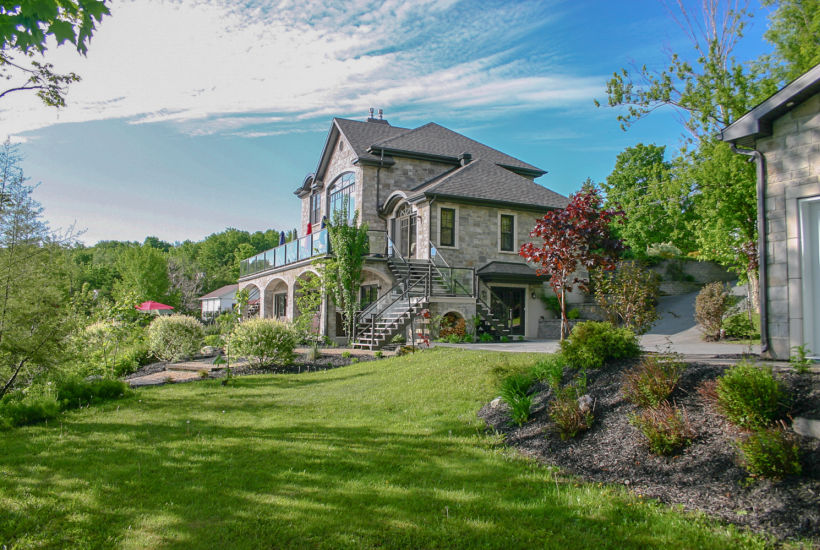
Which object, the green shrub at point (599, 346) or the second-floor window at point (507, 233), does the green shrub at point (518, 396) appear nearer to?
the green shrub at point (599, 346)

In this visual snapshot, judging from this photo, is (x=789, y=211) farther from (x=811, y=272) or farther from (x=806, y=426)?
(x=806, y=426)

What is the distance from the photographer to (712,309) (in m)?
15.8

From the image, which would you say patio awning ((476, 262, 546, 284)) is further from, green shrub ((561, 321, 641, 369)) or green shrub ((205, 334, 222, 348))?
green shrub ((561, 321, 641, 369))

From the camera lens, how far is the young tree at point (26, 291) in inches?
303

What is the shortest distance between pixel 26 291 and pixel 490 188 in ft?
58.9

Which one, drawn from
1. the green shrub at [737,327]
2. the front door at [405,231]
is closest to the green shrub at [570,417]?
the green shrub at [737,327]

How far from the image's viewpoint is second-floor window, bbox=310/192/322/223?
30.1 metres

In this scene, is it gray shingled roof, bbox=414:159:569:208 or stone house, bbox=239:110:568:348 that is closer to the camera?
stone house, bbox=239:110:568:348

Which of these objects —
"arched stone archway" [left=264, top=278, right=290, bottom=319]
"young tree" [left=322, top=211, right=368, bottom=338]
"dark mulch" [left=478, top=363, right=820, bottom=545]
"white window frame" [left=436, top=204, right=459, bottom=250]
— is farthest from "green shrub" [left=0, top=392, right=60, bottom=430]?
"arched stone archway" [left=264, top=278, right=290, bottom=319]

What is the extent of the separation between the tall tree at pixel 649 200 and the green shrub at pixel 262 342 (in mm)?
9101

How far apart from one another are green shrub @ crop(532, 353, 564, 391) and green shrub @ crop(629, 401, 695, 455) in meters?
1.80

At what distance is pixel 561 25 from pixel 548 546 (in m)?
12.8

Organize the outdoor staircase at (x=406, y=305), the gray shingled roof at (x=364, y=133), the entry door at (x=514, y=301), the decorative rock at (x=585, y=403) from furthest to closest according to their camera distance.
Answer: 1. the gray shingled roof at (x=364, y=133)
2. the entry door at (x=514, y=301)
3. the outdoor staircase at (x=406, y=305)
4. the decorative rock at (x=585, y=403)

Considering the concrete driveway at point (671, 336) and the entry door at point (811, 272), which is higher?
the entry door at point (811, 272)
